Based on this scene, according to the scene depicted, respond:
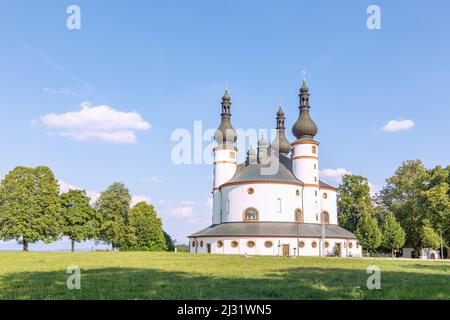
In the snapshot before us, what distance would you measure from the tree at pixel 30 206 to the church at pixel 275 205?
64.0 feet

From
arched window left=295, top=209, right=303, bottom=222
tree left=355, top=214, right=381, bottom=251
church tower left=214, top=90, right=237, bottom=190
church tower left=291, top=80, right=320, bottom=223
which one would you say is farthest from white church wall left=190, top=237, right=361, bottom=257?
church tower left=214, top=90, right=237, bottom=190

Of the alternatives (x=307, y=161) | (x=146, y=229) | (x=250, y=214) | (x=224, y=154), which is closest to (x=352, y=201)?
(x=307, y=161)

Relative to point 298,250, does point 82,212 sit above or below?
above

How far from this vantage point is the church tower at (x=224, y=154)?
66250 millimetres

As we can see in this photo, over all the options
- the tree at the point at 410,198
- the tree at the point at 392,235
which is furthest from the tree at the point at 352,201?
the tree at the point at 392,235

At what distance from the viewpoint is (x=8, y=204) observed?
53656 mm

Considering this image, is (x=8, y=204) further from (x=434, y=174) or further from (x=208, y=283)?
(x=434, y=174)

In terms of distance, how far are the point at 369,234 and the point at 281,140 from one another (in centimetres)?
2181

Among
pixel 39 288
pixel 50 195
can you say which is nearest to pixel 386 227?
pixel 50 195

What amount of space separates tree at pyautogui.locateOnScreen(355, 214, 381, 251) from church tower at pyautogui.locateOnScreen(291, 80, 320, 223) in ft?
21.5

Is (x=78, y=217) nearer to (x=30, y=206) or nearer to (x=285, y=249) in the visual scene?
(x=30, y=206)

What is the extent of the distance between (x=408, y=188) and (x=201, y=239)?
104ft

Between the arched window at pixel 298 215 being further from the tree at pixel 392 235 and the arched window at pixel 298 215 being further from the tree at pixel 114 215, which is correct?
the tree at pixel 114 215

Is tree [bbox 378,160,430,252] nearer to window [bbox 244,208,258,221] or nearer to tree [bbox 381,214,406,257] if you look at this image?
tree [bbox 381,214,406,257]
